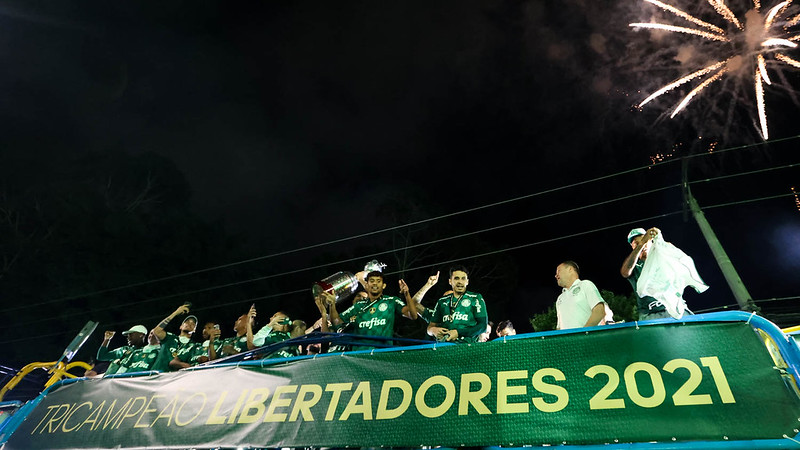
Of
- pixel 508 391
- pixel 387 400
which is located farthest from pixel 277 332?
pixel 508 391

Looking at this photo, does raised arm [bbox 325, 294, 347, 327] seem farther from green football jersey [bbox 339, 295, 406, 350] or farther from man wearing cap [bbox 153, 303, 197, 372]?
man wearing cap [bbox 153, 303, 197, 372]

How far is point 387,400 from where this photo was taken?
3850 millimetres

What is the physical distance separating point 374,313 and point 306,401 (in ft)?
7.84

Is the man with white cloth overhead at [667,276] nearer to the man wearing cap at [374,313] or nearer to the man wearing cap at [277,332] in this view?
the man wearing cap at [374,313]

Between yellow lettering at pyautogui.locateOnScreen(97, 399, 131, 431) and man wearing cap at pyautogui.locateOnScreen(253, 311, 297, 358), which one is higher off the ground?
man wearing cap at pyautogui.locateOnScreen(253, 311, 297, 358)

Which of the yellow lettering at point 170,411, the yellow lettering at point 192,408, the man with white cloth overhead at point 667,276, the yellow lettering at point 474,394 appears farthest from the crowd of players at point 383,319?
the yellow lettering at point 170,411

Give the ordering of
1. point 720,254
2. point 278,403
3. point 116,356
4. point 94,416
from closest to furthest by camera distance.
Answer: point 278,403 < point 94,416 < point 116,356 < point 720,254

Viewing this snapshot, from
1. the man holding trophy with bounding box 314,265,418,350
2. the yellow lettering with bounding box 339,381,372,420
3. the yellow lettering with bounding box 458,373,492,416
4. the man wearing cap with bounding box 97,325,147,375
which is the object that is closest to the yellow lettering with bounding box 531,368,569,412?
the yellow lettering with bounding box 458,373,492,416

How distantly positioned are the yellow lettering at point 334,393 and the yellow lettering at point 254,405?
67 cm

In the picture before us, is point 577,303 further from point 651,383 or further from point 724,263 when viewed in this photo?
point 724,263

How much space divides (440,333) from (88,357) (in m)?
23.4

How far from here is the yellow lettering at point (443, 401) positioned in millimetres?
3604

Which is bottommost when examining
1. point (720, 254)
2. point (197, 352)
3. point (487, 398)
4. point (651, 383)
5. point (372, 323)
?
point (487, 398)

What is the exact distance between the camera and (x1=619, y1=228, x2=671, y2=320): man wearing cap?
455cm
